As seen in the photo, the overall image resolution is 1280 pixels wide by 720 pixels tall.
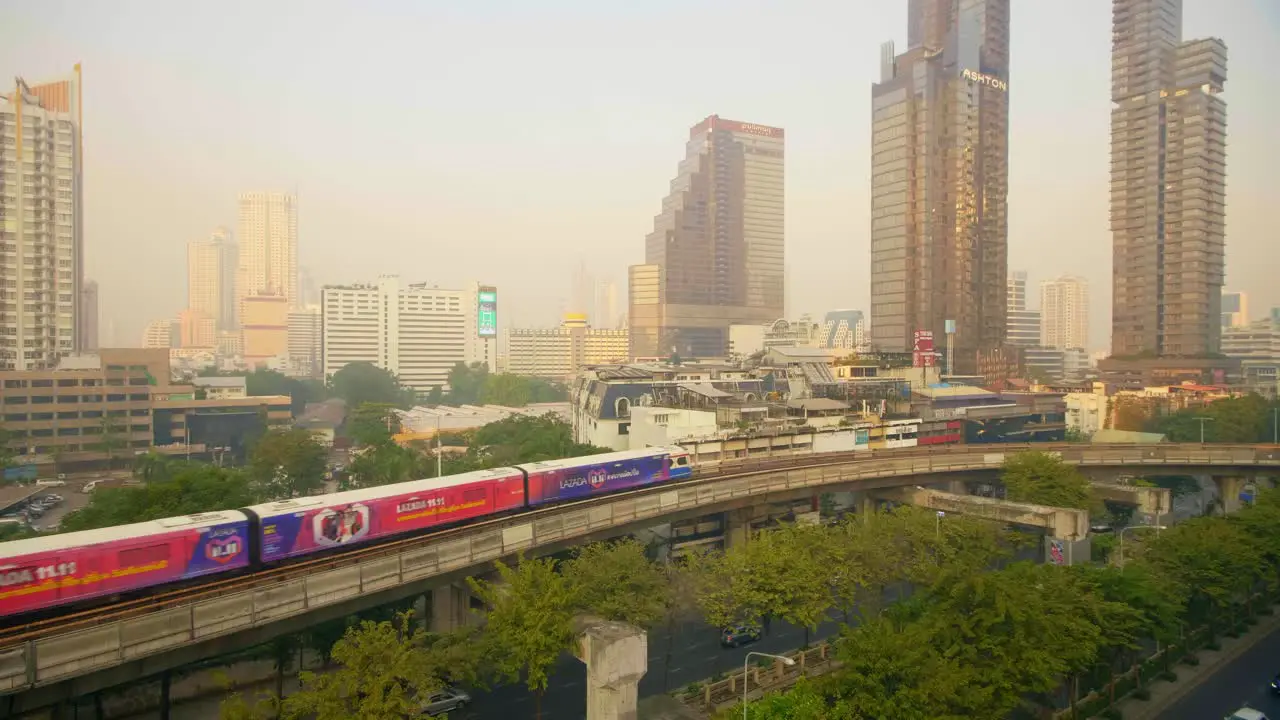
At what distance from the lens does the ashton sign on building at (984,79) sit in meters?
134

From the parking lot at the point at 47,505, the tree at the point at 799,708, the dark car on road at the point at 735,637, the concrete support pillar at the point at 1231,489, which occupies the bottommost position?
the parking lot at the point at 47,505

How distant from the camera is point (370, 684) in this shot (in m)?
20.5

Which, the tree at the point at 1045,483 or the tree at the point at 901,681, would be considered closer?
the tree at the point at 901,681

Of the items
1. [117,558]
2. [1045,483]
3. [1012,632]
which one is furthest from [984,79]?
[117,558]

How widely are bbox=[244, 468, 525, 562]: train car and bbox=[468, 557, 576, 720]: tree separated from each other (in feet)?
31.0

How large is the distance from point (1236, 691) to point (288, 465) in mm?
70022

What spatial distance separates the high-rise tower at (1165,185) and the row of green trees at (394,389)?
121808 mm

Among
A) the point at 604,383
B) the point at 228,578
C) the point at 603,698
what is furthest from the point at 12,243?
the point at 603,698

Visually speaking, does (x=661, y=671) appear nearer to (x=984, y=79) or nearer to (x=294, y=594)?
(x=294, y=594)

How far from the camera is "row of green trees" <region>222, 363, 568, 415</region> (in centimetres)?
15262

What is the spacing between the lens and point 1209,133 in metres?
138

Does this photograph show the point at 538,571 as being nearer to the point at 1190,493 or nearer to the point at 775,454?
the point at 775,454

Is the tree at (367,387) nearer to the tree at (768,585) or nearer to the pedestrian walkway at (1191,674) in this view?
the tree at (768,585)

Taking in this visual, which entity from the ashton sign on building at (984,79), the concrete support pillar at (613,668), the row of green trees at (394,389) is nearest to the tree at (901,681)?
the concrete support pillar at (613,668)
